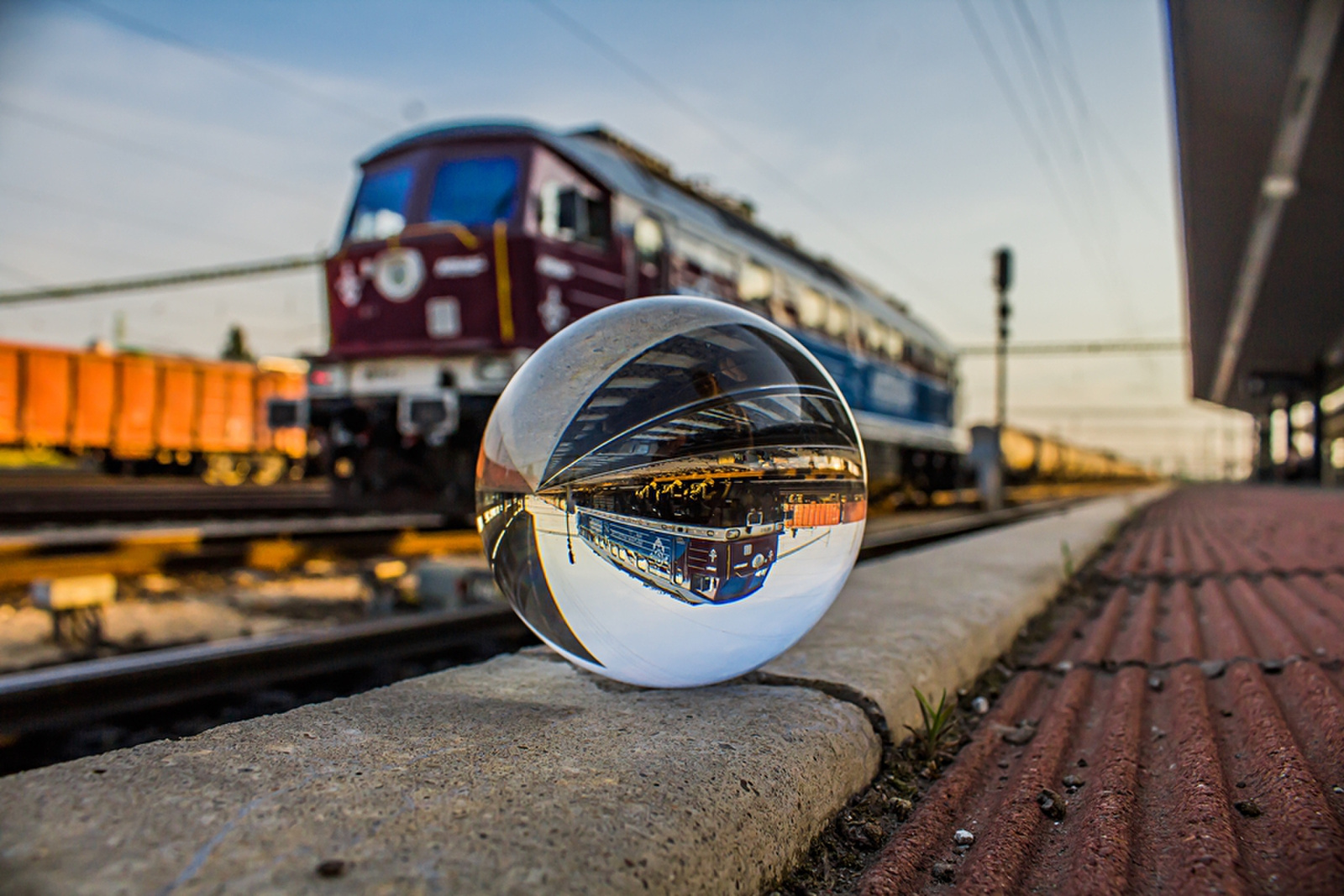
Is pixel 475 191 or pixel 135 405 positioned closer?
pixel 475 191

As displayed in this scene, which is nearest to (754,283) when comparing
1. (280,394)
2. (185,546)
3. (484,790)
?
(185,546)

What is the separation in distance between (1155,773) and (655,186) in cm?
738

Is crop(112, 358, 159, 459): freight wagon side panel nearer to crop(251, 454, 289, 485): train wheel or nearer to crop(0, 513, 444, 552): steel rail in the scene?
crop(251, 454, 289, 485): train wheel

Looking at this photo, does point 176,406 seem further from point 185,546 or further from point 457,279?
point 457,279

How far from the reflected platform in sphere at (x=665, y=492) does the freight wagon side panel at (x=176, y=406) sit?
21.1 meters

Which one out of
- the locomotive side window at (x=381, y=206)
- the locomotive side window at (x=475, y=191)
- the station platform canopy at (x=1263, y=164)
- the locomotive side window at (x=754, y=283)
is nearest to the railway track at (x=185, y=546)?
the locomotive side window at (x=381, y=206)

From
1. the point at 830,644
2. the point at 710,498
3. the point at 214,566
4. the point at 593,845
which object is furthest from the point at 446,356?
the point at 593,845

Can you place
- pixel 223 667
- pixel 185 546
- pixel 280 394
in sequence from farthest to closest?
1. pixel 280 394
2. pixel 185 546
3. pixel 223 667

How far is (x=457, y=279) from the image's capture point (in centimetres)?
644

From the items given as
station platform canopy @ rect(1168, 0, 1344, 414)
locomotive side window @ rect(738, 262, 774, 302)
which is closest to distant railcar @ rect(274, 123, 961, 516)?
locomotive side window @ rect(738, 262, 774, 302)

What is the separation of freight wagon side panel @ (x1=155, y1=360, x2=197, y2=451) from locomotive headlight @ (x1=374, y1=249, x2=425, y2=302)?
50.7ft

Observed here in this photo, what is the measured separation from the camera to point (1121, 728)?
177 cm

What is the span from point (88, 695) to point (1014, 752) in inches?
108

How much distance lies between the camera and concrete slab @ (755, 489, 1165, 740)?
185 centimetres
